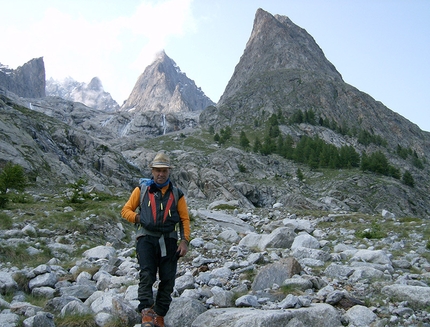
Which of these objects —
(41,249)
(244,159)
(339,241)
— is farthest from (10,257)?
(244,159)

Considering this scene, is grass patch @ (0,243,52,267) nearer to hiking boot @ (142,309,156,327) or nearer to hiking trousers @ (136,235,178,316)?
hiking trousers @ (136,235,178,316)

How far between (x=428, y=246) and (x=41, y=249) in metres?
14.5

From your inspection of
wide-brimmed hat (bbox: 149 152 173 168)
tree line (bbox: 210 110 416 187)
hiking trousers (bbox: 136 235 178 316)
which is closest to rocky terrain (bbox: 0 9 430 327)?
hiking trousers (bbox: 136 235 178 316)

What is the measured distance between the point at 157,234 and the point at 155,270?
0.73 m

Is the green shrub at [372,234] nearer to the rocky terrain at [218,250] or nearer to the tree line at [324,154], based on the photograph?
the rocky terrain at [218,250]

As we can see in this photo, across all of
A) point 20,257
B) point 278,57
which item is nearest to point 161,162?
point 20,257

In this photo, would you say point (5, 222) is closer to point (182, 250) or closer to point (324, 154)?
point (182, 250)

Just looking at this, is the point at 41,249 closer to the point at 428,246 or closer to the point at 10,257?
the point at 10,257

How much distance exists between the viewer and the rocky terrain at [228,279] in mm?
5727

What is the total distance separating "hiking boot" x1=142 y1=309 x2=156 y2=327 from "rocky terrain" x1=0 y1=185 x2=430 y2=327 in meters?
0.37

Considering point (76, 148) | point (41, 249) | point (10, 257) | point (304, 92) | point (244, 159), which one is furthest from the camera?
point (304, 92)

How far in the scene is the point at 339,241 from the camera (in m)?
14.7

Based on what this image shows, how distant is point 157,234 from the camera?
254 inches

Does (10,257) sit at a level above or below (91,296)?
below
